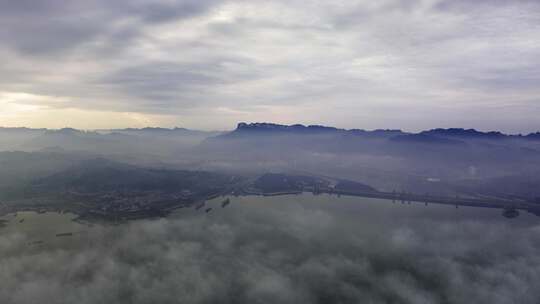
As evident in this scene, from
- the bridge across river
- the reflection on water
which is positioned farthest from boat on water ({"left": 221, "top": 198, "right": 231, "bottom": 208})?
the bridge across river

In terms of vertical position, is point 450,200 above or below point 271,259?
above

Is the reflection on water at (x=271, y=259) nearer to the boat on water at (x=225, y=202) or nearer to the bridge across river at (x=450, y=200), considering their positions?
the boat on water at (x=225, y=202)

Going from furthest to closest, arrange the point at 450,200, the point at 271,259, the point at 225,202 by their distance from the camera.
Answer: the point at 450,200 → the point at 225,202 → the point at 271,259

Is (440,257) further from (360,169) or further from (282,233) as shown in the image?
(360,169)

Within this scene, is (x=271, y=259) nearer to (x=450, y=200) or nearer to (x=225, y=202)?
(x=225, y=202)

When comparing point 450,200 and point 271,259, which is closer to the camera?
point 271,259

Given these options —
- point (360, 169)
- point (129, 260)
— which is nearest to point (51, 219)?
point (129, 260)

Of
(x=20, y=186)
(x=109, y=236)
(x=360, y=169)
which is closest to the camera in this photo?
(x=109, y=236)

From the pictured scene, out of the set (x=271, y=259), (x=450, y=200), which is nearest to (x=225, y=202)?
(x=271, y=259)

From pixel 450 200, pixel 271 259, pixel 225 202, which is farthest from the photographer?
pixel 450 200
